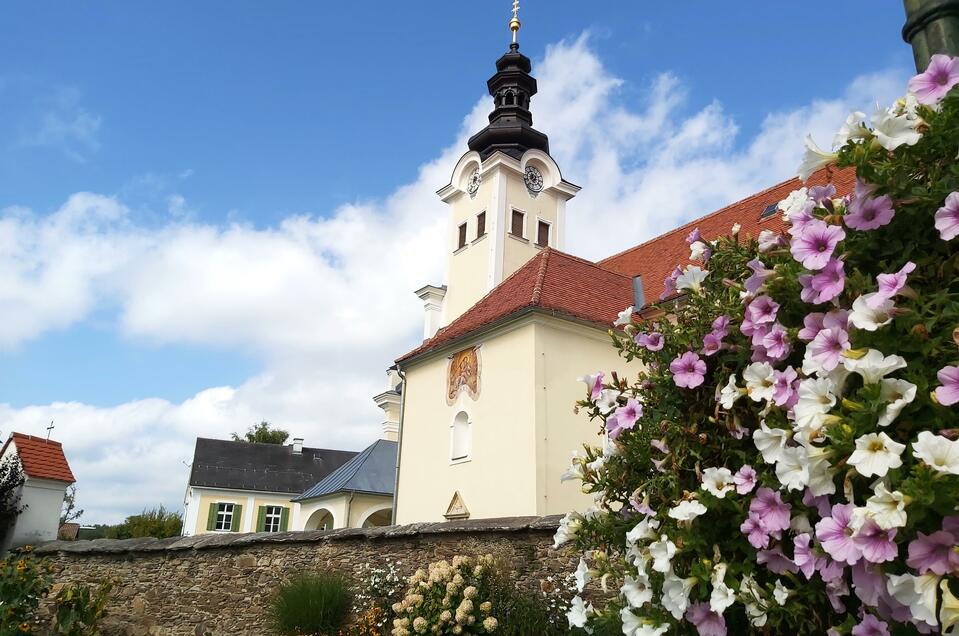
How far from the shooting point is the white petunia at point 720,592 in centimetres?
215

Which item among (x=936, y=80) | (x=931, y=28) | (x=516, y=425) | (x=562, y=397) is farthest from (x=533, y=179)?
(x=936, y=80)

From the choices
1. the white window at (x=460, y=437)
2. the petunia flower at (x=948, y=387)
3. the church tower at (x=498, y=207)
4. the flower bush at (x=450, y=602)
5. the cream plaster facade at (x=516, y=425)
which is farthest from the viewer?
the church tower at (x=498, y=207)

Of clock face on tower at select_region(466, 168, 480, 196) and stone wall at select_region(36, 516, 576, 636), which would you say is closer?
stone wall at select_region(36, 516, 576, 636)

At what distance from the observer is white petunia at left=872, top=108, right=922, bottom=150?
1988 mm

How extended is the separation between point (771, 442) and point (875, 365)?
43cm

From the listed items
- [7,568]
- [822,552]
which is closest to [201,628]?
[7,568]

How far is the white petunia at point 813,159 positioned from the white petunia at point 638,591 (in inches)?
55.5

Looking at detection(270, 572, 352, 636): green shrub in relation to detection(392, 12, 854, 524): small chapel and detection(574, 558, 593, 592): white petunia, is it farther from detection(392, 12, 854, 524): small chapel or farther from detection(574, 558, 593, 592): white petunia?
detection(392, 12, 854, 524): small chapel

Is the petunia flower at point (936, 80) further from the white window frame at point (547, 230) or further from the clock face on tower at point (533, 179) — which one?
the clock face on tower at point (533, 179)

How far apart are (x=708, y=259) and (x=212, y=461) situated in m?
44.5

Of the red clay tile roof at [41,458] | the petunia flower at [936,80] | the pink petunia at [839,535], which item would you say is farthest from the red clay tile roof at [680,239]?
the pink petunia at [839,535]

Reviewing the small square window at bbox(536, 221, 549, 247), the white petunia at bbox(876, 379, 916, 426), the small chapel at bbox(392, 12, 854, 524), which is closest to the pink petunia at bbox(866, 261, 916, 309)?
the white petunia at bbox(876, 379, 916, 426)

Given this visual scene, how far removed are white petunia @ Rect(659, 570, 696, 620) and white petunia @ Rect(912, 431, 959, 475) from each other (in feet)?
2.89

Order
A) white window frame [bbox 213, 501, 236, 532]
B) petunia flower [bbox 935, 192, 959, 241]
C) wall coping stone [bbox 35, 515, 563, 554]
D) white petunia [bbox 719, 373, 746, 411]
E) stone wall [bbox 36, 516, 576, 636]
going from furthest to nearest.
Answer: white window frame [bbox 213, 501, 236, 532] → wall coping stone [bbox 35, 515, 563, 554] → stone wall [bbox 36, 516, 576, 636] → white petunia [bbox 719, 373, 746, 411] → petunia flower [bbox 935, 192, 959, 241]
